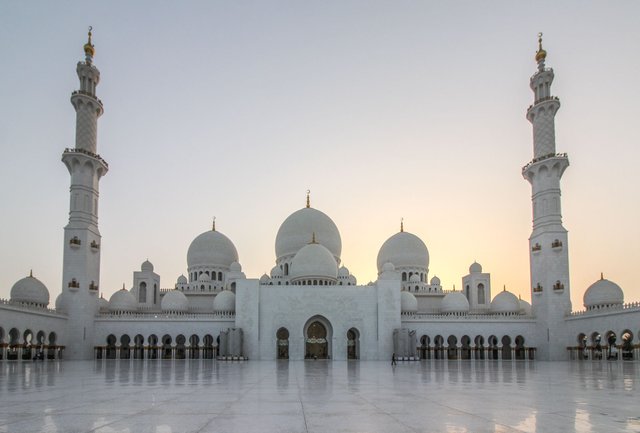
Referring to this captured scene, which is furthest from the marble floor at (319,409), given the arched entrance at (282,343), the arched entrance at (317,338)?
the arched entrance at (317,338)

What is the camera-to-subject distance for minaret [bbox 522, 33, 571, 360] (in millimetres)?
40625

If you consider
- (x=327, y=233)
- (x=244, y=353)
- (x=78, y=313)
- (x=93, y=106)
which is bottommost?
(x=244, y=353)

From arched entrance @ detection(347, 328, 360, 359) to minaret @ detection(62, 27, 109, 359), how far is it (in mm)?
18113

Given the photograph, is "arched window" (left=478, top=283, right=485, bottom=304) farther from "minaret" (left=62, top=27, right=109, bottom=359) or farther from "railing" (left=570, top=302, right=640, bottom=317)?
"minaret" (left=62, top=27, right=109, bottom=359)

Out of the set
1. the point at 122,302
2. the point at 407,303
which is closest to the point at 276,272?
the point at 407,303

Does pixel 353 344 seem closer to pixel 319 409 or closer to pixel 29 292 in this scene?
pixel 29 292

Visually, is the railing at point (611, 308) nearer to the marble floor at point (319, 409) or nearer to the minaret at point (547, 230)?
the minaret at point (547, 230)

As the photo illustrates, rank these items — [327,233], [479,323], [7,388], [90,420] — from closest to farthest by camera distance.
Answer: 1. [90,420]
2. [7,388]
3. [479,323]
4. [327,233]

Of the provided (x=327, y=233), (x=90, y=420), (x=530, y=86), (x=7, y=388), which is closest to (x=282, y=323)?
(x=327, y=233)

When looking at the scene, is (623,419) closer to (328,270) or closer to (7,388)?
(7,388)

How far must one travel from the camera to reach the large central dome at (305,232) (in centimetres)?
5275

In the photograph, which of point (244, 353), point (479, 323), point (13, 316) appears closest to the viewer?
point (13, 316)

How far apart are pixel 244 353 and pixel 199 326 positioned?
13.6 ft

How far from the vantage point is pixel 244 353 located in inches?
1666
